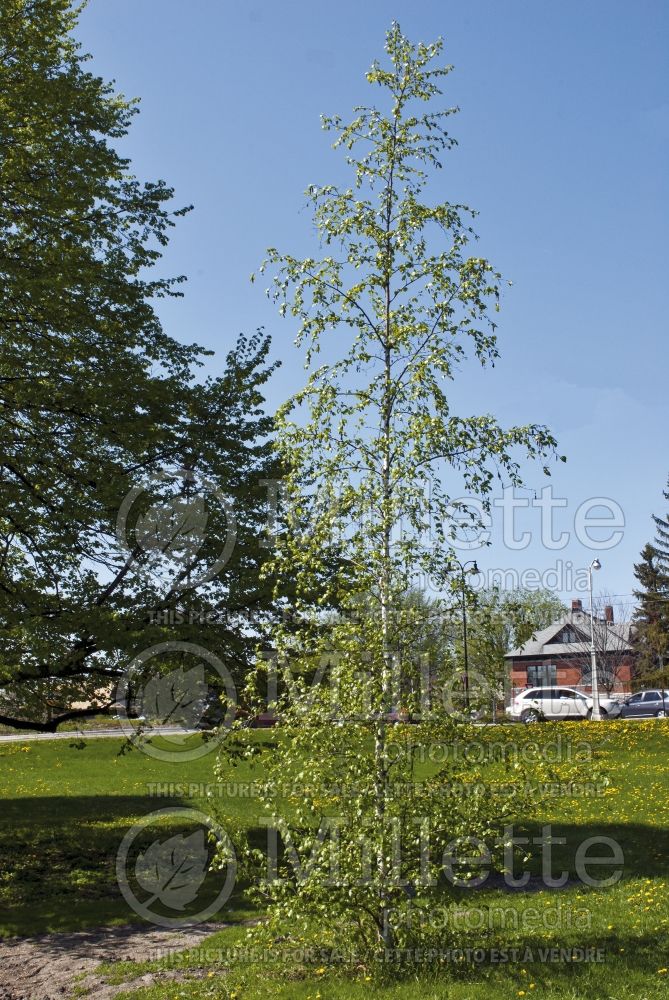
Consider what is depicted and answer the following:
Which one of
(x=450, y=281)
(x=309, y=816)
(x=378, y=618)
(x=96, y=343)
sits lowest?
(x=309, y=816)

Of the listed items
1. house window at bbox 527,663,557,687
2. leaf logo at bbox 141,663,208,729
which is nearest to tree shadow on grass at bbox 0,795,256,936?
leaf logo at bbox 141,663,208,729

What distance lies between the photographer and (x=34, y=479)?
43.7 ft

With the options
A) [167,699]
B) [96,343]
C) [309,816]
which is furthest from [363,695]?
[96,343]

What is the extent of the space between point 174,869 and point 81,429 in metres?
7.43

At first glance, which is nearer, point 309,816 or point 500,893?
point 309,816

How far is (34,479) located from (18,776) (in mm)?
17954

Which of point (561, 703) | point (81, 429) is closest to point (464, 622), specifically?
point (81, 429)

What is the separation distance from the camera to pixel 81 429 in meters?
13.8

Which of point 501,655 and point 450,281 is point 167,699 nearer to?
point 501,655

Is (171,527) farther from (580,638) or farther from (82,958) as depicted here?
(580,638)

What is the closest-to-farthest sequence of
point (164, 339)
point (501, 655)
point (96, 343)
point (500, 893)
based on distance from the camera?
point (501, 655)
point (500, 893)
point (96, 343)
point (164, 339)

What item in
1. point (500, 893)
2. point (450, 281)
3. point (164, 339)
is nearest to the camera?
point (450, 281)

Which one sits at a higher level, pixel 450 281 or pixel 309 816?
pixel 450 281

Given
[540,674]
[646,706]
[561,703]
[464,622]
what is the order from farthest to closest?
[540,674], [561,703], [646,706], [464,622]
